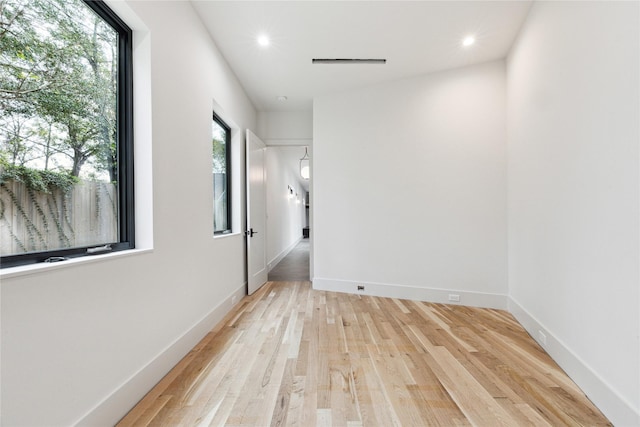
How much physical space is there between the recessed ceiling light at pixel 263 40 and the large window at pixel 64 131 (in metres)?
1.37

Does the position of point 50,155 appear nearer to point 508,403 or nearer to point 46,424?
point 46,424

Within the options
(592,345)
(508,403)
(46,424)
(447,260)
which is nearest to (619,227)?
(592,345)

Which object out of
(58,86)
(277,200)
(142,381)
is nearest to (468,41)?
(58,86)

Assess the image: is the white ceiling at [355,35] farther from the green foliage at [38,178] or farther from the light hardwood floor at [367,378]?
the light hardwood floor at [367,378]

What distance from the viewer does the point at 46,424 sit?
114 cm

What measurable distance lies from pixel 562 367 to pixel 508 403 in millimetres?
692

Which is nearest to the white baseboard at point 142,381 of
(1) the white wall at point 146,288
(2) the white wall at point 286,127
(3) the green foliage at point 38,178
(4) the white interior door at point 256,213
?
(1) the white wall at point 146,288

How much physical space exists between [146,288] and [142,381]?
0.54 m

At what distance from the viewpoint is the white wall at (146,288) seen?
111 cm

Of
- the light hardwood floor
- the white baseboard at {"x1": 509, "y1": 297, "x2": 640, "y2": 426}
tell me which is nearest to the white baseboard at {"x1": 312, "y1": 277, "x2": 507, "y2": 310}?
the light hardwood floor

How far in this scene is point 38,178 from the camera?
1.24m

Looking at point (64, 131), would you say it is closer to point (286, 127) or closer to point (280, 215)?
point (286, 127)

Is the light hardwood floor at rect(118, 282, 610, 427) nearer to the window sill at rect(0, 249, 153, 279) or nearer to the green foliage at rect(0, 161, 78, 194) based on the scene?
the window sill at rect(0, 249, 153, 279)

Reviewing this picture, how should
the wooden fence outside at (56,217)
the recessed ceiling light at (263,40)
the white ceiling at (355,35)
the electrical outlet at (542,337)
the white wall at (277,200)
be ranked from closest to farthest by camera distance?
the wooden fence outside at (56,217) → the electrical outlet at (542,337) → the white ceiling at (355,35) → the recessed ceiling light at (263,40) → the white wall at (277,200)
